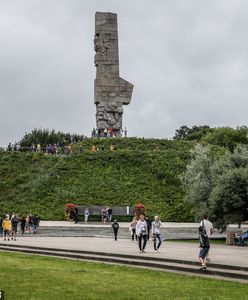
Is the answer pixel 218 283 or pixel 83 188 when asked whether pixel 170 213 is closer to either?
pixel 83 188

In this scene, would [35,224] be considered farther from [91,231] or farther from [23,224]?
[91,231]

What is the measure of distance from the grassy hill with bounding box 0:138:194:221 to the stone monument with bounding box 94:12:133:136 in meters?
3.04

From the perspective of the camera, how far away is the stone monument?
186 feet

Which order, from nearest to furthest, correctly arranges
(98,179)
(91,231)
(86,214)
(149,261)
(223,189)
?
(149,261), (223,189), (91,231), (86,214), (98,179)

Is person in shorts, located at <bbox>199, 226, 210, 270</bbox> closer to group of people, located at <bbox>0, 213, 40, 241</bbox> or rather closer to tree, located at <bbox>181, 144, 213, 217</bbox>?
tree, located at <bbox>181, 144, 213, 217</bbox>

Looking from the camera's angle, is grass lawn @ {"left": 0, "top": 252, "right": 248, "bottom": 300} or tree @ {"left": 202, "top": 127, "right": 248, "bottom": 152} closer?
grass lawn @ {"left": 0, "top": 252, "right": 248, "bottom": 300}

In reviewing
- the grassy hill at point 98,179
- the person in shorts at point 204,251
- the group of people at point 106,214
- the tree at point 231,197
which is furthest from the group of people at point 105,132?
the person in shorts at point 204,251

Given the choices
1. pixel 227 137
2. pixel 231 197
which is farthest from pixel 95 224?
pixel 227 137

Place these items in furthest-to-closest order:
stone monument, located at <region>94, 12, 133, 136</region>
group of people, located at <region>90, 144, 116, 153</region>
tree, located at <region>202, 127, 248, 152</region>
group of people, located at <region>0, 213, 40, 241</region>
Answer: tree, located at <region>202, 127, 248, 152</region>
stone monument, located at <region>94, 12, 133, 136</region>
group of people, located at <region>90, 144, 116, 153</region>
group of people, located at <region>0, 213, 40, 241</region>

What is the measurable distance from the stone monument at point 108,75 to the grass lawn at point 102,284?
129 ft

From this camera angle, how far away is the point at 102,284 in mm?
13969

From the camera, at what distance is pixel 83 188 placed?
1905 inches

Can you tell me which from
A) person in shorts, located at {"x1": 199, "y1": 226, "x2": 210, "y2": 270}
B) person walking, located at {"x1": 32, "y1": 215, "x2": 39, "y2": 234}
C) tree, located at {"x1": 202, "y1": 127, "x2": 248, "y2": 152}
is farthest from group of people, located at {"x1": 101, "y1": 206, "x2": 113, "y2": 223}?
tree, located at {"x1": 202, "y1": 127, "x2": 248, "y2": 152}

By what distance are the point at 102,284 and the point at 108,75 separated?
4392cm
